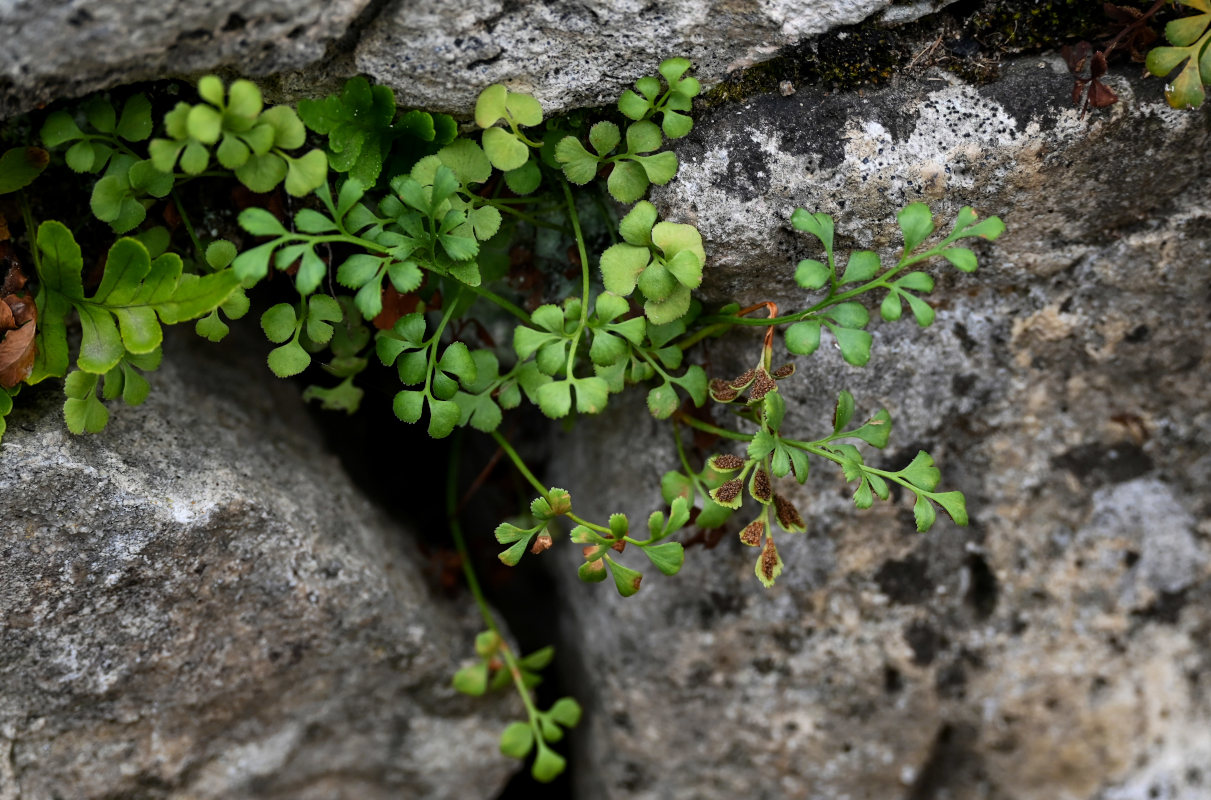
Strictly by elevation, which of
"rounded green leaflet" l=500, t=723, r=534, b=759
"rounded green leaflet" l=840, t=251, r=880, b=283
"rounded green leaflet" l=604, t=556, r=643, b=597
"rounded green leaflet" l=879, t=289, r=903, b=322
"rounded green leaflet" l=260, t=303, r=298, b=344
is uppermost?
"rounded green leaflet" l=840, t=251, r=880, b=283

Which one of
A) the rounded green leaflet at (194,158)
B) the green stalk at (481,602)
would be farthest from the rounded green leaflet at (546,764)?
the rounded green leaflet at (194,158)

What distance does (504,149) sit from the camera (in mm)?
1826

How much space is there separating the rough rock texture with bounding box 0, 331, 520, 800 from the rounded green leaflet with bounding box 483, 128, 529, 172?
3.22 feet

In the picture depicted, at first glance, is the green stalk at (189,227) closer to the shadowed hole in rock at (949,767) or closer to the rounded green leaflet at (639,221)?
the rounded green leaflet at (639,221)

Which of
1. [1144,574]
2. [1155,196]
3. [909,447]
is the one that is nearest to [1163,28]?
[1155,196]

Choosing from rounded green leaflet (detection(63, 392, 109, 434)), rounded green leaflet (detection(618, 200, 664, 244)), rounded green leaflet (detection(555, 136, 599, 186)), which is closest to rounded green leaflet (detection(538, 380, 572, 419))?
rounded green leaflet (detection(618, 200, 664, 244))

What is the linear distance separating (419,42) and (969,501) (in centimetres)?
180

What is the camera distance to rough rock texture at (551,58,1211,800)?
189 cm

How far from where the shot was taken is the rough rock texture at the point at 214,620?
193cm

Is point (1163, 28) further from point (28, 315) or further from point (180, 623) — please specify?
point (180, 623)

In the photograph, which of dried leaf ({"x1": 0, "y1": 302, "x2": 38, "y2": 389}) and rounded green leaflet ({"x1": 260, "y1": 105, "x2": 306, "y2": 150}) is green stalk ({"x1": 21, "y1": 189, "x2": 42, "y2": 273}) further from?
rounded green leaflet ({"x1": 260, "y1": 105, "x2": 306, "y2": 150})

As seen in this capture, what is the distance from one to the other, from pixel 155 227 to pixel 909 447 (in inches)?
73.7

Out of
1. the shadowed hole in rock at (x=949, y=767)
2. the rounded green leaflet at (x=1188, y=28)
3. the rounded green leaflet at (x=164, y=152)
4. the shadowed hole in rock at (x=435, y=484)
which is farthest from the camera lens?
the shadowed hole in rock at (x=435, y=484)

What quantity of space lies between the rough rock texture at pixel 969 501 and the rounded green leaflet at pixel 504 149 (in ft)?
1.07
